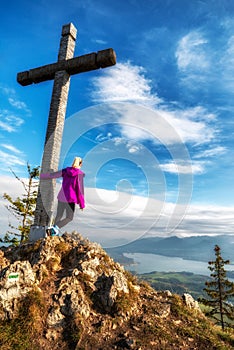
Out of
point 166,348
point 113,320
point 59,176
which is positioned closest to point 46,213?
point 59,176

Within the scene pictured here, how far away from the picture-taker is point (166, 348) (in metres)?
5.39

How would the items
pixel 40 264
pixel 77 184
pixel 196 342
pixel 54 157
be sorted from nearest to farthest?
pixel 196 342
pixel 40 264
pixel 77 184
pixel 54 157

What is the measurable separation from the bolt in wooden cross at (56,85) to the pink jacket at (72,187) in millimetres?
775

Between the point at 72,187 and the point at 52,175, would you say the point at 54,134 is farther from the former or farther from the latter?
the point at 72,187

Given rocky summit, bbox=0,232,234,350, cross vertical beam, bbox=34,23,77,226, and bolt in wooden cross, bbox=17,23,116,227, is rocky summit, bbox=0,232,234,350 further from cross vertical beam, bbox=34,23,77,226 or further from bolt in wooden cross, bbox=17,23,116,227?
bolt in wooden cross, bbox=17,23,116,227

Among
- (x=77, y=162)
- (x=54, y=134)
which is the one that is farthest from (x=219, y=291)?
(x=54, y=134)

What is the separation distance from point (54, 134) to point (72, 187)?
2239mm

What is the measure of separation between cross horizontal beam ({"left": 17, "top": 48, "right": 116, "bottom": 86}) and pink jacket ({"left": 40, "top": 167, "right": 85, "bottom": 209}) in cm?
404

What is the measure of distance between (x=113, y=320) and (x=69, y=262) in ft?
7.87

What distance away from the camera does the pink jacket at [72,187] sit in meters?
8.26

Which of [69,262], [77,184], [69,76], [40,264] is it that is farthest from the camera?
[69,76]

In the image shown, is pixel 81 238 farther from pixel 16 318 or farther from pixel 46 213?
pixel 16 318

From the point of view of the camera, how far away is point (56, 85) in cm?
966

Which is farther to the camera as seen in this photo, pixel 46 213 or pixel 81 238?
pixel 81 238
